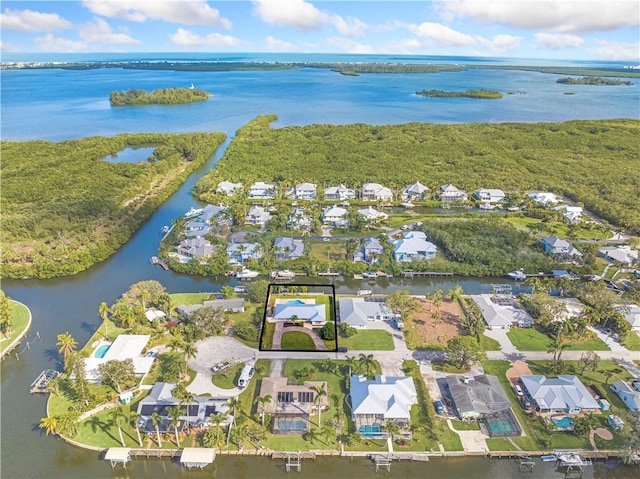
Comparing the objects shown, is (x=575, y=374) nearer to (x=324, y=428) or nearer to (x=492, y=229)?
(x=324, y=428)

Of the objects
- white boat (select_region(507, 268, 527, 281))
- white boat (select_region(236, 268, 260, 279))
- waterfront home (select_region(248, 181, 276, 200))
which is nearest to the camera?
white boat (select_region(507, 268, 527, 281))

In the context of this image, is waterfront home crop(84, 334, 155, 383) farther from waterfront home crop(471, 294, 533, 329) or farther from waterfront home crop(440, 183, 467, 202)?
waterfront home crop(440, 183, 467, 202)

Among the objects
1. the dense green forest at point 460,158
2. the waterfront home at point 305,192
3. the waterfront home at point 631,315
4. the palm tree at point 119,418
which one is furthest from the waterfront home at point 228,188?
the waterfront home at point 631,315

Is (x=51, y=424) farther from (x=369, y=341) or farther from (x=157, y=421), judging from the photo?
(x=369, y=341)

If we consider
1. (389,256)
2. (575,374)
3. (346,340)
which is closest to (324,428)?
(346,340)

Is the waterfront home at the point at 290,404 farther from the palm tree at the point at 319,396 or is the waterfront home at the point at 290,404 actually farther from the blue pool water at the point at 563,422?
the blue pool water at the point at 563,422

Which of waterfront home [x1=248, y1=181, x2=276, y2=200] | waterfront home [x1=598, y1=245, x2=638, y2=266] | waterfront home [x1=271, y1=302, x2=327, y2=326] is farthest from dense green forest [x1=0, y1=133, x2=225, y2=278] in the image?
waterfront home [x1=598, y1=245, x2=638, y2=266]
